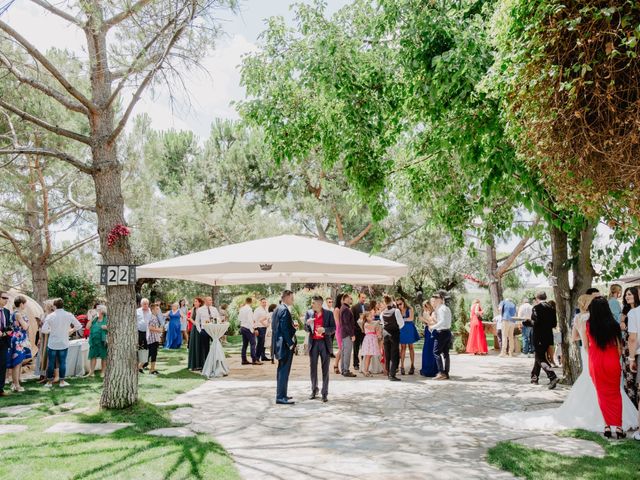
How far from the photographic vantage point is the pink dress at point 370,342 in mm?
12242

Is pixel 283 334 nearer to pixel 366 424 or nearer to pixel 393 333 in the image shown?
pixel 366 424

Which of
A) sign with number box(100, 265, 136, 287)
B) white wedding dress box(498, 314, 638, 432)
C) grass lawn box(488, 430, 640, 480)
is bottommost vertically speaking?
grass lawn box(488, 430, 640, 480)

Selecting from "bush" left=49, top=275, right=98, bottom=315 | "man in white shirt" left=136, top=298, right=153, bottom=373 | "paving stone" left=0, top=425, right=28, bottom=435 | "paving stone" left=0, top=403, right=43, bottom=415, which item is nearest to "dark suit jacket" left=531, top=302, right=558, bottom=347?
"man in white shirt" left=136, top=298, right=153, bottom=373

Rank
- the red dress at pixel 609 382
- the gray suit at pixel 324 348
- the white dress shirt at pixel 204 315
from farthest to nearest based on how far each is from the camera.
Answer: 1. the white dress shirt at pixel 204 315
2. the gray suit at pixel 324 348
3. the red dress at pixel 609 382

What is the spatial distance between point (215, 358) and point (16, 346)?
13.1ft

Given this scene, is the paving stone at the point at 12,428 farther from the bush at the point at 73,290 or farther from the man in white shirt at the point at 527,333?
the bush at the point at 73,290

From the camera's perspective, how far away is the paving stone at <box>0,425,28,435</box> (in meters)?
6.62

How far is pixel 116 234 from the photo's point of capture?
24.4 feet

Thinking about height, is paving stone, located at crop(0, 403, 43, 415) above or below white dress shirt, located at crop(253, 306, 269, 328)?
below

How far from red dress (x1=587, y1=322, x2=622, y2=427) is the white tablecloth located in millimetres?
8063

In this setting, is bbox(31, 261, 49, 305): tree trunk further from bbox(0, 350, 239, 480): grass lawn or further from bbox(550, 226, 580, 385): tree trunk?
bbox(550, 226, 580, 385): tree trunk

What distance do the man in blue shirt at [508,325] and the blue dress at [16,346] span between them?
13.0 m

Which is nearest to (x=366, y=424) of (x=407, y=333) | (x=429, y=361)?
(x=429, y=361)

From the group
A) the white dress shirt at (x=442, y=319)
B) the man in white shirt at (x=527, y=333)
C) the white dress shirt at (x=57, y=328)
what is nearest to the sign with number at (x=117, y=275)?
the white dress shirt at (x=57, y=328)
